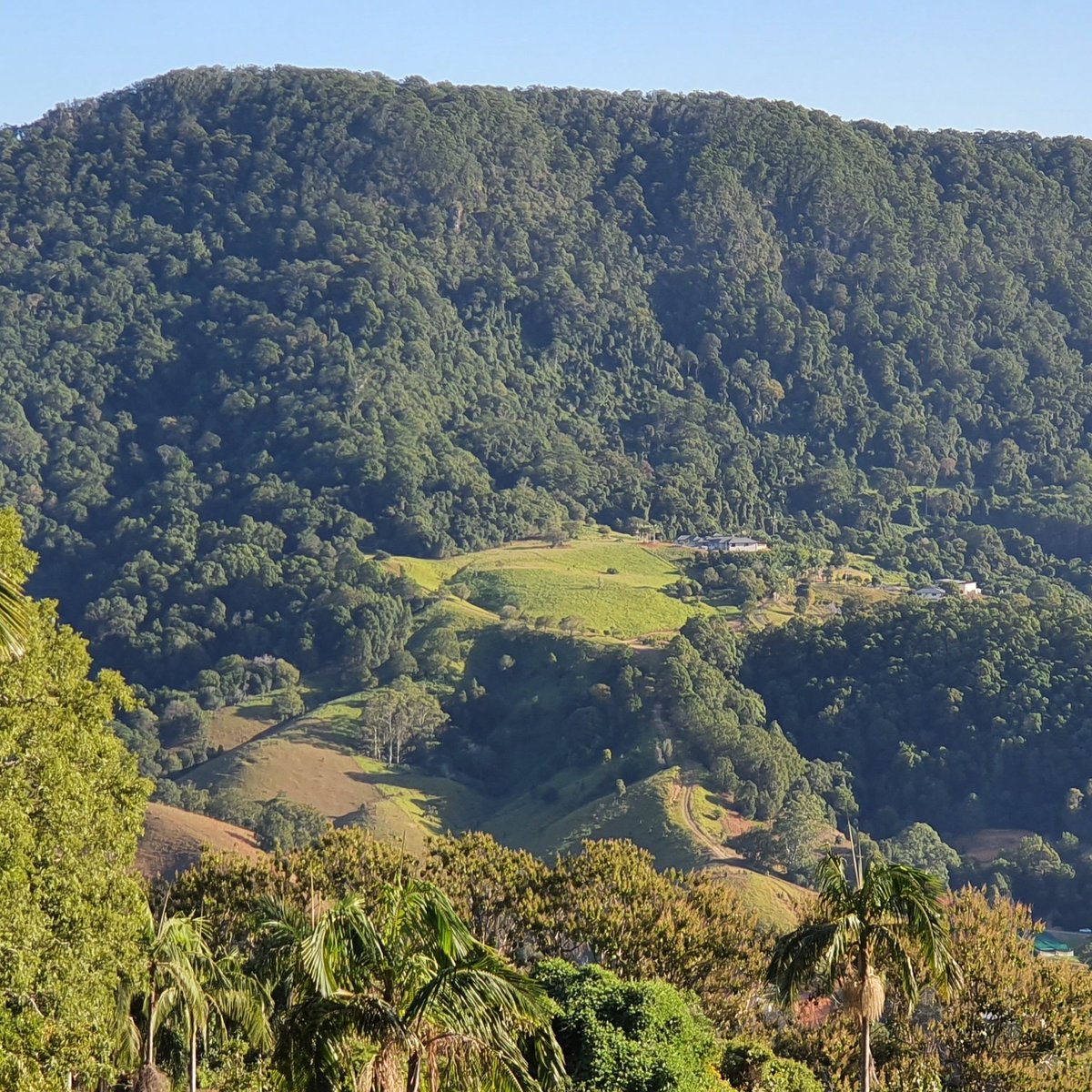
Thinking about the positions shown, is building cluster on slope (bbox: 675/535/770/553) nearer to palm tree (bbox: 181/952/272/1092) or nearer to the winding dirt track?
the winding dirt track

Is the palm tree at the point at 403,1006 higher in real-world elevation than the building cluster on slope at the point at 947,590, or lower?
higher

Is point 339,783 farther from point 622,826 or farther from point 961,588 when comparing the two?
point 961,588

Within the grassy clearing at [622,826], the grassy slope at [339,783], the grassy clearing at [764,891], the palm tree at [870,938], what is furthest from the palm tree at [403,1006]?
the grassy slope at [339,783]

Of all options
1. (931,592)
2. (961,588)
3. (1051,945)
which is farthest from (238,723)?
(961,588)

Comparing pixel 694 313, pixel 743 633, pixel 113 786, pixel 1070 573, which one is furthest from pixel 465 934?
pixel 694 313

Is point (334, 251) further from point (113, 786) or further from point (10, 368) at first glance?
point (113, 786)

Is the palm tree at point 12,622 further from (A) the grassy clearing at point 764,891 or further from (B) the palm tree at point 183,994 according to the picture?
(A) the grassy clearing at point 764,891
